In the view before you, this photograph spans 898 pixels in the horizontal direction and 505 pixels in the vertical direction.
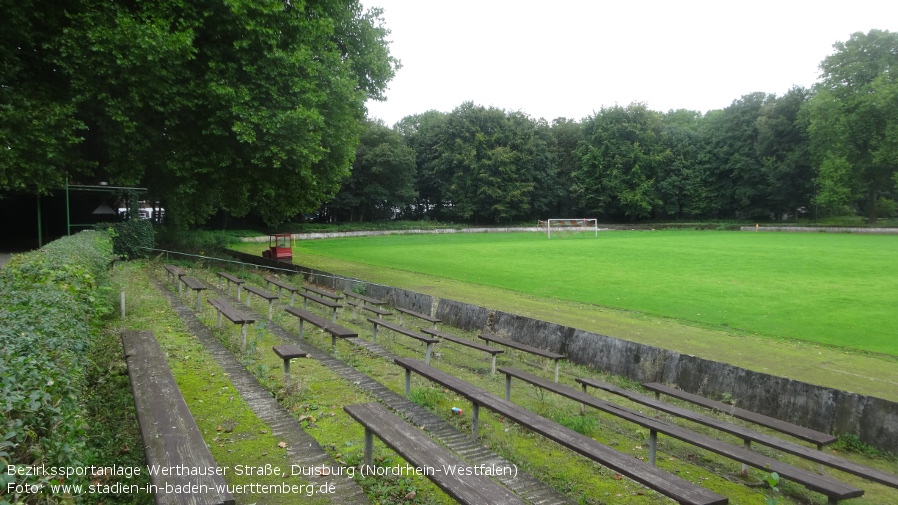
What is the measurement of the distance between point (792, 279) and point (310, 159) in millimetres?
17361

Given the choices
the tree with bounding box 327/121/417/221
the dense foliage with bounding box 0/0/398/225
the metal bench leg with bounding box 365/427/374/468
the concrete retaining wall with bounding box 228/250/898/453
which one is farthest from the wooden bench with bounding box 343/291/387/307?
the tree with bounding box 327/121/417/221

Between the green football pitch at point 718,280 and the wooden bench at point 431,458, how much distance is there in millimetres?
10385

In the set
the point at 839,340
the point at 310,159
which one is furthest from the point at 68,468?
the point at 310,159

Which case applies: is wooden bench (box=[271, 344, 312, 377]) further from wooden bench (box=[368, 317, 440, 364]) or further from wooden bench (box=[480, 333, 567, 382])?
wooden bench (box=[480, 333, 567, 382])

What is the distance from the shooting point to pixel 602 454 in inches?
153

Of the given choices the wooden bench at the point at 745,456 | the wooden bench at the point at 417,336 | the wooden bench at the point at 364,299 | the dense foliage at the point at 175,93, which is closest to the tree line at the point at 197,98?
the dense foliage at the point at 175,93

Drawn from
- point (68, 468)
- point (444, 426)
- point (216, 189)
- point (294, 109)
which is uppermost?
point (294, 109)

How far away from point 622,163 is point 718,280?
161 ft

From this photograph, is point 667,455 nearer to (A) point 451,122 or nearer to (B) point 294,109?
(B) point 294,109

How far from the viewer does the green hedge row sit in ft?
7.68

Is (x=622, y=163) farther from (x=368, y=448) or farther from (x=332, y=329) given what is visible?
(x=368, y=448)

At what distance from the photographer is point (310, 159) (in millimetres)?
16688

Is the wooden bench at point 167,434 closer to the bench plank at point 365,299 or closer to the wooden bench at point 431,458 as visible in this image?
the wooden bench at point 431,458

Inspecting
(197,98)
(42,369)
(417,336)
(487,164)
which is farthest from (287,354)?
(487,164)
